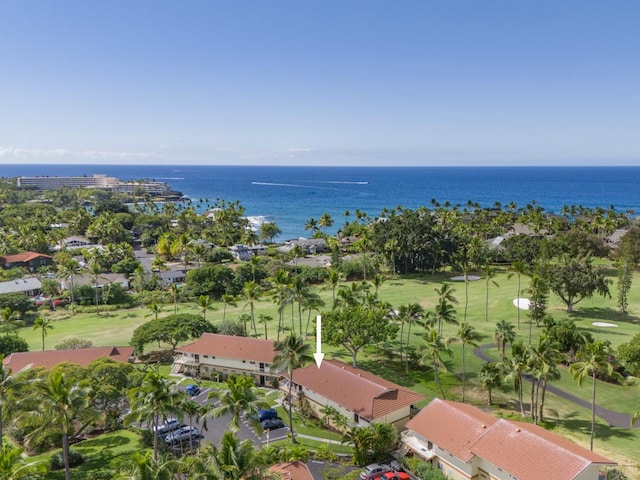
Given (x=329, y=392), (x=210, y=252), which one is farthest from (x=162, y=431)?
(x=210, y=252)

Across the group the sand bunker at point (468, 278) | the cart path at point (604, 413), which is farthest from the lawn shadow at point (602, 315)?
the sand bunker at point (468, 278)

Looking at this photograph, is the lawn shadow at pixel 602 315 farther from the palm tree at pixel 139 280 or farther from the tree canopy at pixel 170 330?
the palm tree at pixel 139 280

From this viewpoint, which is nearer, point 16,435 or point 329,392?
point 16,435

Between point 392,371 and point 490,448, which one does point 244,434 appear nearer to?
point 392,371

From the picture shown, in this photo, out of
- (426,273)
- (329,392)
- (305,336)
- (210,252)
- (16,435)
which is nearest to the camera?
(16,435)

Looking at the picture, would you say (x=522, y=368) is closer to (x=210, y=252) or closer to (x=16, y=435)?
(x=16, y=435)

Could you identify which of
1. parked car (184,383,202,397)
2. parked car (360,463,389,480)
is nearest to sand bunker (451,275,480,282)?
parked car (184,383,202,397)

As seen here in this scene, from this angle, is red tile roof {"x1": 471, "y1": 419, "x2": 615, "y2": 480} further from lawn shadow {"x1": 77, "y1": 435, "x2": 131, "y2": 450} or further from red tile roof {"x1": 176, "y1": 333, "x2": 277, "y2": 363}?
lawn shadow {"x1": 77, "y1": 435, "x2": 131, "y2": 450}

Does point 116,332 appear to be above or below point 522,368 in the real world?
below
